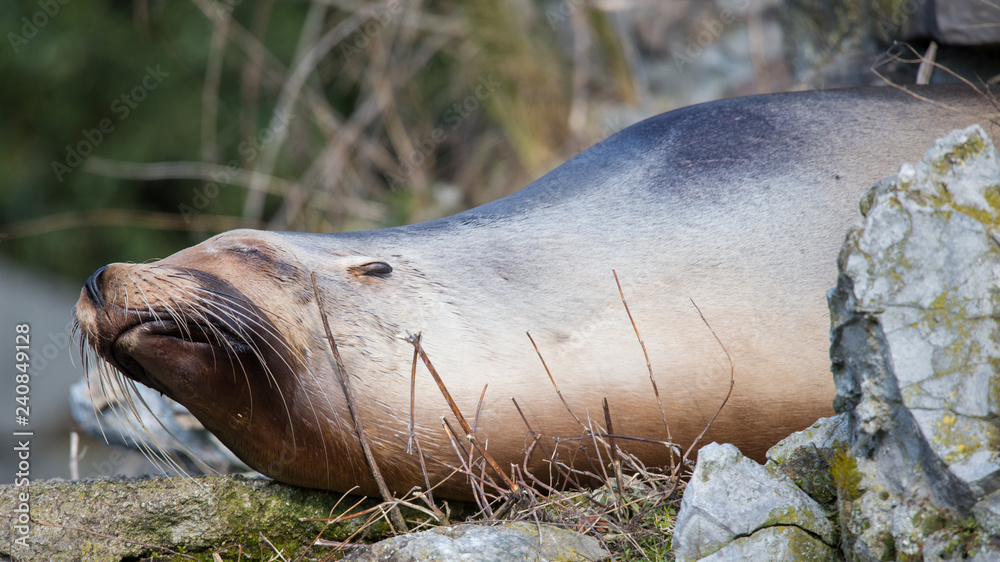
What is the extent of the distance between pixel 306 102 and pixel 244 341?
4960mm

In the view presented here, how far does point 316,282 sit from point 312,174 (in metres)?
4.71

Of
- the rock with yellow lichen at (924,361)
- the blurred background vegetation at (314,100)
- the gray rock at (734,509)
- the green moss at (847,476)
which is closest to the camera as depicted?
the rock with yellow lichen at (924,361)

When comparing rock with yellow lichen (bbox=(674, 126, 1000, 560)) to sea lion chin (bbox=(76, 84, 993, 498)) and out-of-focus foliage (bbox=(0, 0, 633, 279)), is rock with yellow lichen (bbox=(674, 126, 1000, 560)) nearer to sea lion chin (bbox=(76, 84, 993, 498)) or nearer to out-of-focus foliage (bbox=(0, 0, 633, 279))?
sea lion chin (bbox=(76, 84, 993, 498))

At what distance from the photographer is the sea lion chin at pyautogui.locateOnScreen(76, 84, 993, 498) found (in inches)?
80.6

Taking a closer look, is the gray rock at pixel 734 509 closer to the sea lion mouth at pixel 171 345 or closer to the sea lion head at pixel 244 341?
the sea lion head at pixel 244 341

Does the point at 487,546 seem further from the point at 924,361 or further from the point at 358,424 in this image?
the point at 924,361

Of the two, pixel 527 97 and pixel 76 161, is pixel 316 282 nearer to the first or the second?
pixel 527 97

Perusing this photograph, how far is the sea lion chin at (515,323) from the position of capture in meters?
2.05

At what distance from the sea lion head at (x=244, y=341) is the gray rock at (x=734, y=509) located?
0.86m

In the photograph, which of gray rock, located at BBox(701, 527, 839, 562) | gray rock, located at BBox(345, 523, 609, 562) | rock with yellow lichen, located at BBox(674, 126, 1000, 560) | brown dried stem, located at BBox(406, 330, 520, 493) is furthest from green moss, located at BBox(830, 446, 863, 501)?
brown dried stem, located at BBox(406, 330, 520, 493)

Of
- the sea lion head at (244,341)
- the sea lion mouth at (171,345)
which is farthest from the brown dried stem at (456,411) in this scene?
the sea lion mouth at (171,345)

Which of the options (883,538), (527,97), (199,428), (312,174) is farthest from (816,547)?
(312,174)

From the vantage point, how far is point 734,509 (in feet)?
5.16

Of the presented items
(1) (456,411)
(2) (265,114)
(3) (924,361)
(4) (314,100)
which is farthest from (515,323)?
(2) (265,114)
